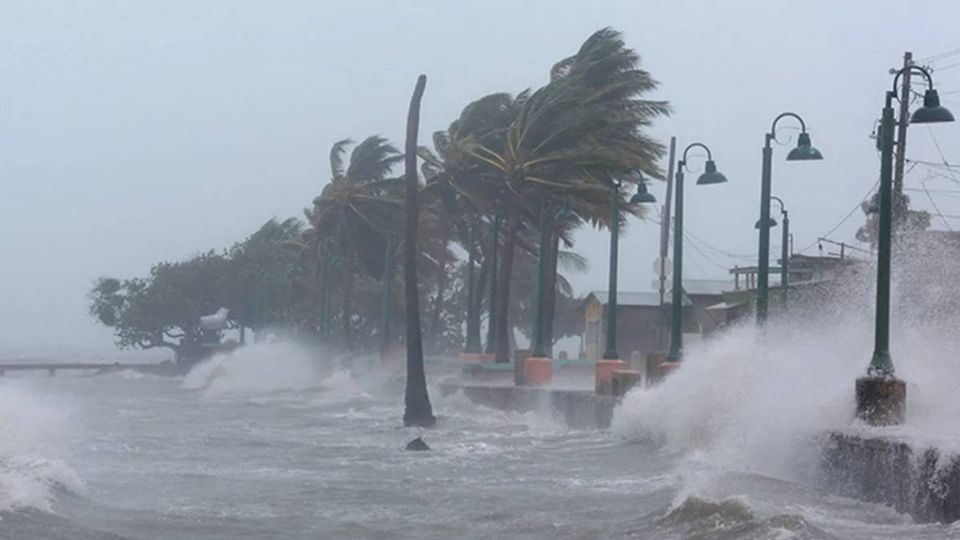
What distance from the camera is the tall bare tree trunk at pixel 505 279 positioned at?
146 ft

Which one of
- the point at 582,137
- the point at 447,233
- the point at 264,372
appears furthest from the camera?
the point at 264,372

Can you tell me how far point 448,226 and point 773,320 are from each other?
2992 centimetres

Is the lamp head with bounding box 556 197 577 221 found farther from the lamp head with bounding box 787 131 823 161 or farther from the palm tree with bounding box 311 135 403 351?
the palm tree with bounding box 311 135 403 351

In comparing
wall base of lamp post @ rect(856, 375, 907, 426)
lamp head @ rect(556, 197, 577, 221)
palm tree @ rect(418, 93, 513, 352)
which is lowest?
wall base of lamp post @ rect(856, 375, 907, 426)

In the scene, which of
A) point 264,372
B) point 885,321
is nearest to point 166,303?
point 264,372

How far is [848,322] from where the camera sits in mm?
25109

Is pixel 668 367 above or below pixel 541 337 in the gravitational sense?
below

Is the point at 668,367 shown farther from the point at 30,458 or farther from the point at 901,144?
the point at 30,458

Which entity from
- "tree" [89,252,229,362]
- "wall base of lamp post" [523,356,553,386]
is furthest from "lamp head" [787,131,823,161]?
"tree" [89,252,229,362]

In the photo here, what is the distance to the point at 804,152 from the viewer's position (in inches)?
880

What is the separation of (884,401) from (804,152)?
6.52 m

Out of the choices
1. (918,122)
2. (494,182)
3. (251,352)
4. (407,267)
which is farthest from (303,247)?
(918,122)

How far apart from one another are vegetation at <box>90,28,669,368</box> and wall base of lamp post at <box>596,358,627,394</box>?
2.81 metres

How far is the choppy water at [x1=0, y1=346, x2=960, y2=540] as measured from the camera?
43.5ft
